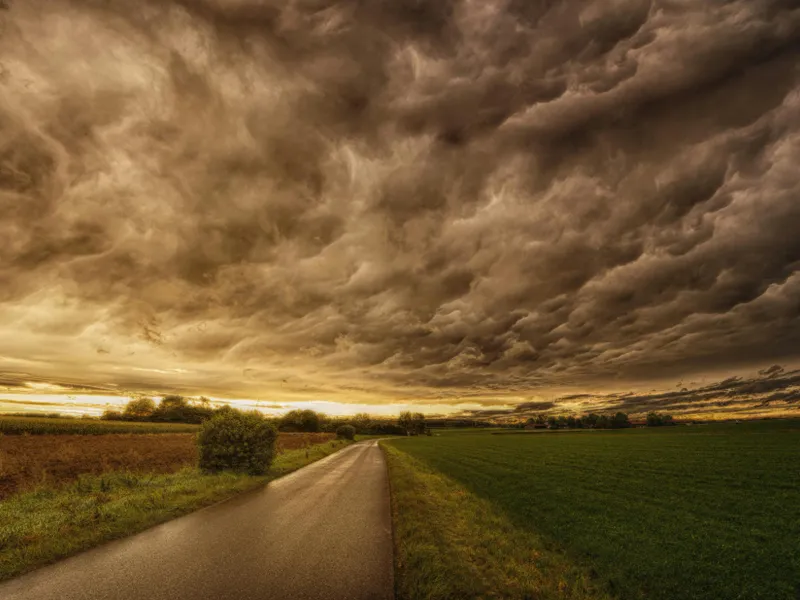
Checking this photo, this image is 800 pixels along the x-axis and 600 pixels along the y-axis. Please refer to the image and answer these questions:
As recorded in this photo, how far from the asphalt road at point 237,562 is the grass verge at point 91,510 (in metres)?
0.65

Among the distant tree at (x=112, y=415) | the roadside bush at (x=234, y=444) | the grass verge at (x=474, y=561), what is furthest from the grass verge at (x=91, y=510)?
the distant tree at (x=112, y=415)

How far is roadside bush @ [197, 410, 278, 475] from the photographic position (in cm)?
2253

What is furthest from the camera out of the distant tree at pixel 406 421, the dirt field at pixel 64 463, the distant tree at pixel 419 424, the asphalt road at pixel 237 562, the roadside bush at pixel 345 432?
the distant tree at pixel 419 424

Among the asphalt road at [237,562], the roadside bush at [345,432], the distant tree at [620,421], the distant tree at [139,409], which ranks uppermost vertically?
the distant tree at [139,409]

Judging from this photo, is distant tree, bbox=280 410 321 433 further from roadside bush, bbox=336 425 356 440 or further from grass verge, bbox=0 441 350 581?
grass verge, bbox=0 441 350 581

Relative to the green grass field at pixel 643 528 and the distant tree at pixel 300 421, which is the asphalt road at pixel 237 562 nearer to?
the green grass field at pixel 643 528

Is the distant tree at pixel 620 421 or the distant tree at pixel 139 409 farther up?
the distant tree at pixel 139 409

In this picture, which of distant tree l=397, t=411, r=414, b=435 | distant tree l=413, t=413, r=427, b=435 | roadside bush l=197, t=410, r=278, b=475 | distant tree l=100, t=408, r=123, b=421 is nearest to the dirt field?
roadside bush l=197, t=410, r=278, b=475

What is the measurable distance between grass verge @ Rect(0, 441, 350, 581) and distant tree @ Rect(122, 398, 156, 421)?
11820cm

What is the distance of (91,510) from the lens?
12344mm

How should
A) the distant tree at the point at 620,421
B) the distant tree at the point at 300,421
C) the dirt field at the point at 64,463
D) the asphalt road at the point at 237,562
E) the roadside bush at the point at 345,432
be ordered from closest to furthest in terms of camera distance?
1. the asphalt road at the point at 237,562
2. the dirt field at the point at 64,463
3. the roadside bush at the point at 345,432
4. the distant tree at the point at 300,421
5. the distant tree at the point at 620,421

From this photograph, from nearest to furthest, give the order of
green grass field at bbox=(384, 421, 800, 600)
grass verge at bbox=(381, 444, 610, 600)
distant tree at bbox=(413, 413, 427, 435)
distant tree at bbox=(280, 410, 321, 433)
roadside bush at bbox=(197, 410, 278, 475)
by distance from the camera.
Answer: grass verge at bbox=(381, 444, 610, 600) → green grass field at bbox=(384, 421, 800, 600) → roadside bush at bbox=(197, 410, 278, 475) → distant tree at bbox=(280, 410, 321, 433) → distant tree at bbox=(413, 413, 427, 435)

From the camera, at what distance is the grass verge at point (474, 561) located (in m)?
7.37

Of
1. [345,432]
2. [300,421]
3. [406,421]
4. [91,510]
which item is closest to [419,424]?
[406,421]
